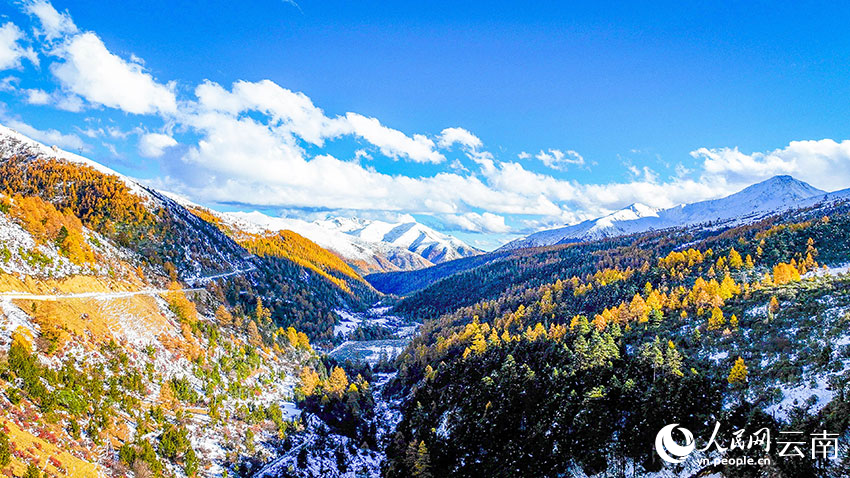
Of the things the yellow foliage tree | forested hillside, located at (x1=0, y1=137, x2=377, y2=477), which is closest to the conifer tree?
forested hillside, located at (x1=0, y1=137, x2=377, y2=477)

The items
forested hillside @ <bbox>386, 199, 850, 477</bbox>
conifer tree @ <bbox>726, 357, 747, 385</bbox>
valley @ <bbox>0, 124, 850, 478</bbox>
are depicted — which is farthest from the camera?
conifer tree @ <bbox>726, 357, 747, 385</bbox>

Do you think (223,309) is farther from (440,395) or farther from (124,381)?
(440,395)

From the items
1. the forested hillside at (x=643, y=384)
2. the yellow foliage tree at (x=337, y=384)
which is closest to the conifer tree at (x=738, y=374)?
the forested hillside at (x=643, y=384)

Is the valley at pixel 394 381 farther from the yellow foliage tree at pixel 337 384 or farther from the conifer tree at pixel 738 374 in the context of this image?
the yellow foliage tree at pixel 337 384

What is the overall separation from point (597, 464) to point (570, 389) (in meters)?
21.4

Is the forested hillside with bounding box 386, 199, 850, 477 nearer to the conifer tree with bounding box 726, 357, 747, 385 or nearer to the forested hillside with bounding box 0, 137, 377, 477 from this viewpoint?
the conifer tree with bounding box 726, 357, 747, 385

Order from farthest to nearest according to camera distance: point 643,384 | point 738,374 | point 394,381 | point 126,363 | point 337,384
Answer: point 394,381 < point 337,384 < point 126,363 < point 643,384 < point 738,374

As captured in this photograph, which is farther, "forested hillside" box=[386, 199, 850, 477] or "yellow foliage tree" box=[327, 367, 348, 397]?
"yellow foliage tree" box=[327, 367, 348, 397]

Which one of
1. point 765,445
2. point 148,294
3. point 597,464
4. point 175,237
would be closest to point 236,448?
point 148,294

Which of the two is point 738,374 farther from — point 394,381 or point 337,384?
point 337,384

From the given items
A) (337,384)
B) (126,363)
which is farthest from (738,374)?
(126,363)

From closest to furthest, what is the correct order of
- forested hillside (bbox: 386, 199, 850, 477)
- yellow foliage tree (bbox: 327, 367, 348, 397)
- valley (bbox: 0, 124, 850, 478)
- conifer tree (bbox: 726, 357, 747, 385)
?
1. forested hillside (bbox: 386, 199, 850, 477)
2. valley (bbox: 0, 124, 850, 478)
3. conifer tree (bbox: 726, 357, 747, 385)
4. yellow foliage tree (bbox: 327, 367, 348, 397)

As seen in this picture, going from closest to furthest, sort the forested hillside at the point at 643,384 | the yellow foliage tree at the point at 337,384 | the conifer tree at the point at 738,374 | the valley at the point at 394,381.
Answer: the forested hillside at the point at 643,384, the valley at the point at 394,381, the conifer tree at the point at 738,374, the yellow foliage tree at the point at 337,384

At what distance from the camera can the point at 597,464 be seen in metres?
59.8
